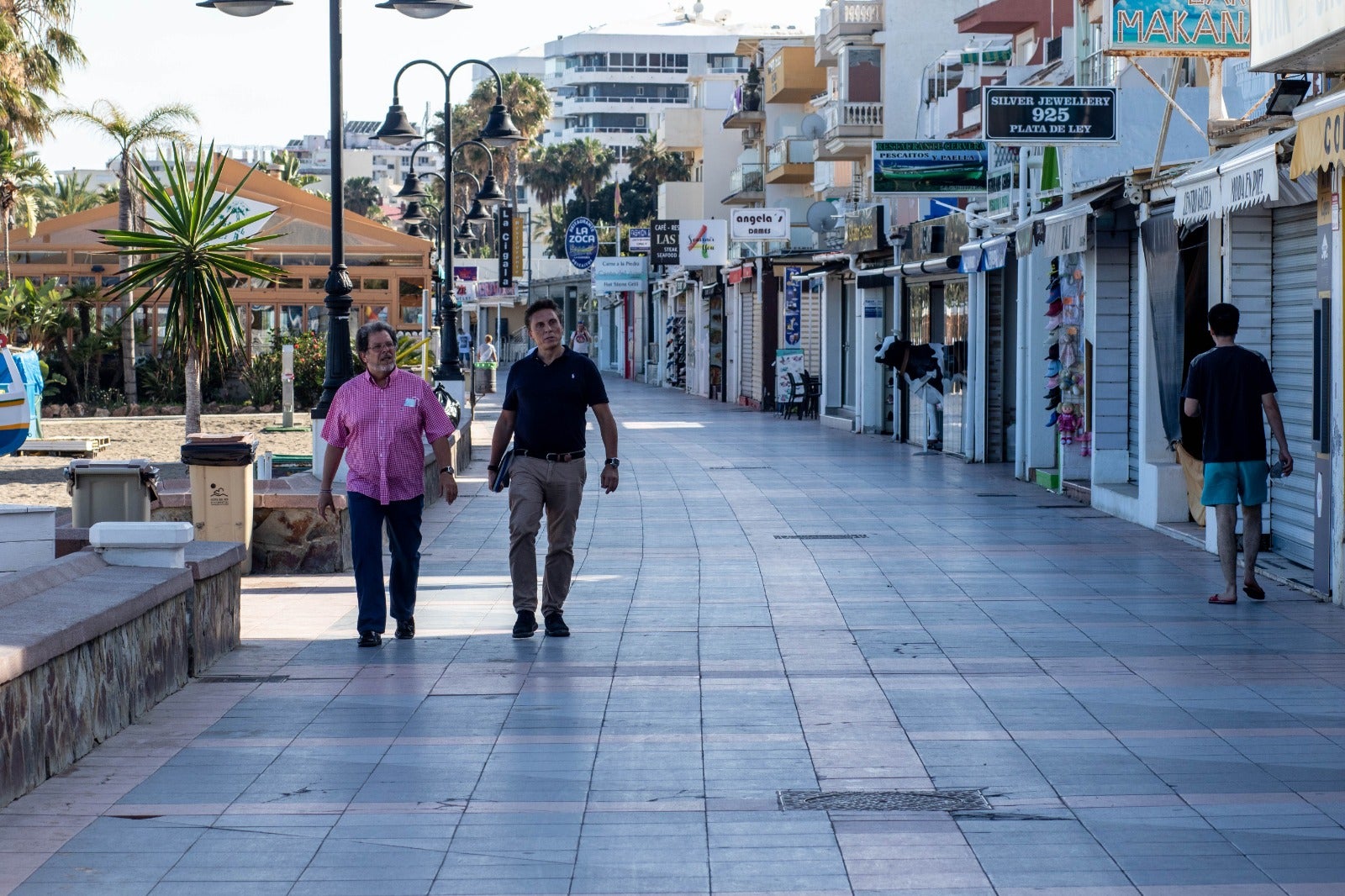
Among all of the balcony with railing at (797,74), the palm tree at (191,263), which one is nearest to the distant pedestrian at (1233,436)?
the palm tree at (191,263)

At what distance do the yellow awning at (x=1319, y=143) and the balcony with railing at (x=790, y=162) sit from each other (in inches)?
1695

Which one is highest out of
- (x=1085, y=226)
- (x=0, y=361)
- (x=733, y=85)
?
(x=733, y=85)

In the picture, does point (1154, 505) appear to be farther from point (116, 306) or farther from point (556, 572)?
point (116, 306)

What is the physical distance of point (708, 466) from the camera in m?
23.4

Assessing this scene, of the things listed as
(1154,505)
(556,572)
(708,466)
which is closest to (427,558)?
(556,572)

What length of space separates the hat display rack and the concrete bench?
1101 cm

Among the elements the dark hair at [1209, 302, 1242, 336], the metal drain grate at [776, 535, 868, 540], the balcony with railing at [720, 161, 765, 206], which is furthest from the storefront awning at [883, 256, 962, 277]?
the balcony with railing at [720, 161, 765, 206]

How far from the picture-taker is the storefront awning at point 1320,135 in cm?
948

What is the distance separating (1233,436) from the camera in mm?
10523

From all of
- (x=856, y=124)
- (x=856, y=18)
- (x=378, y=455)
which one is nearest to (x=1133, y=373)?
(x=378, y=455)

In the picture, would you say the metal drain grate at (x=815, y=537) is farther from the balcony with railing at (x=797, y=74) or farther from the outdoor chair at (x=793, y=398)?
the balcony with railing at (x=797, y=74)

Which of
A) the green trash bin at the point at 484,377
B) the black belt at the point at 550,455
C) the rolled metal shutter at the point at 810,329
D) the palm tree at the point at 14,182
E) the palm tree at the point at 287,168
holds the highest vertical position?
the palm tree at the point at 287,168

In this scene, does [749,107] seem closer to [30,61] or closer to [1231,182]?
[30,61]

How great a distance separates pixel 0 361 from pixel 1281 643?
1388 centimetres
